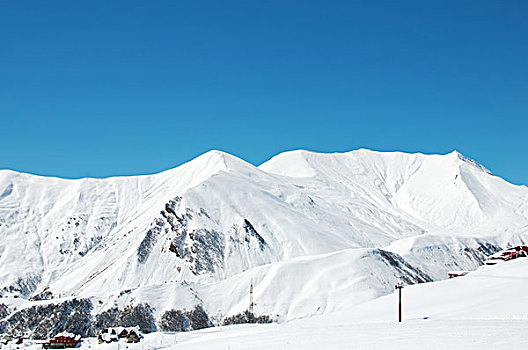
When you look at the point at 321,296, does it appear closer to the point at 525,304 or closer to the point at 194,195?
the point at 525,304

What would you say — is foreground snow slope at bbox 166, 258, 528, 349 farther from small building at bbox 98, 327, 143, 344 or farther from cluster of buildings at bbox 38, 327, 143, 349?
cluster of buildings at bbox 38, 327, 143, 349

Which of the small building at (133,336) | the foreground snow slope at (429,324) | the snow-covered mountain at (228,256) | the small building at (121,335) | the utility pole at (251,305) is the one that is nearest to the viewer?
the foreground snow slope at (429,324)

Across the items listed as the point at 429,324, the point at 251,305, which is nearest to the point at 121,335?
the point at 251,305

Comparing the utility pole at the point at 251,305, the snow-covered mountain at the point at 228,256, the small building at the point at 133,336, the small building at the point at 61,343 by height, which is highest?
the snow-covered mountain at the point at 228,256

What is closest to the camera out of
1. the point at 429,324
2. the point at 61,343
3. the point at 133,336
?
the point at 429,324

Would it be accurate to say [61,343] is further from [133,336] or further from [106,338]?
[133,336]

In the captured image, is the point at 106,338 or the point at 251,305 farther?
the point at 251,305

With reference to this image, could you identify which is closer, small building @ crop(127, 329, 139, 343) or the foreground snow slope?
the foreground snow slope

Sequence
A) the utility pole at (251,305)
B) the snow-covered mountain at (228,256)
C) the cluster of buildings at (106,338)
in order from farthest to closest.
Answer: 1. the snow-covered mountain at (228,256)
2. the utility pole at (251,305)
3. the cluster of buildings at (106,338)

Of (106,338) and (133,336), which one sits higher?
(133,336)

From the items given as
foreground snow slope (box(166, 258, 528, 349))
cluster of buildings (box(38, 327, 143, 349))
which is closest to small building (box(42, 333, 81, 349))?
cluster of buildings (box(38, 327, 143, 349))

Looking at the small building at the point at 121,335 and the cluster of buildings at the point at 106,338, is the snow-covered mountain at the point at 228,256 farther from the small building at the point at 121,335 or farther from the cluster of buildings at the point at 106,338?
the cluster of buildings at the point at 106,338

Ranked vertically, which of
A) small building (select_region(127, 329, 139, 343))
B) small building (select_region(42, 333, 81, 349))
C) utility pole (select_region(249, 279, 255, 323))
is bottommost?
small building (select_region(42, 333, 81, 349))

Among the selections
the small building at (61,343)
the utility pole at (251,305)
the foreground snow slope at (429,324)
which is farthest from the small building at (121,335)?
the utility pole at (251,305)
